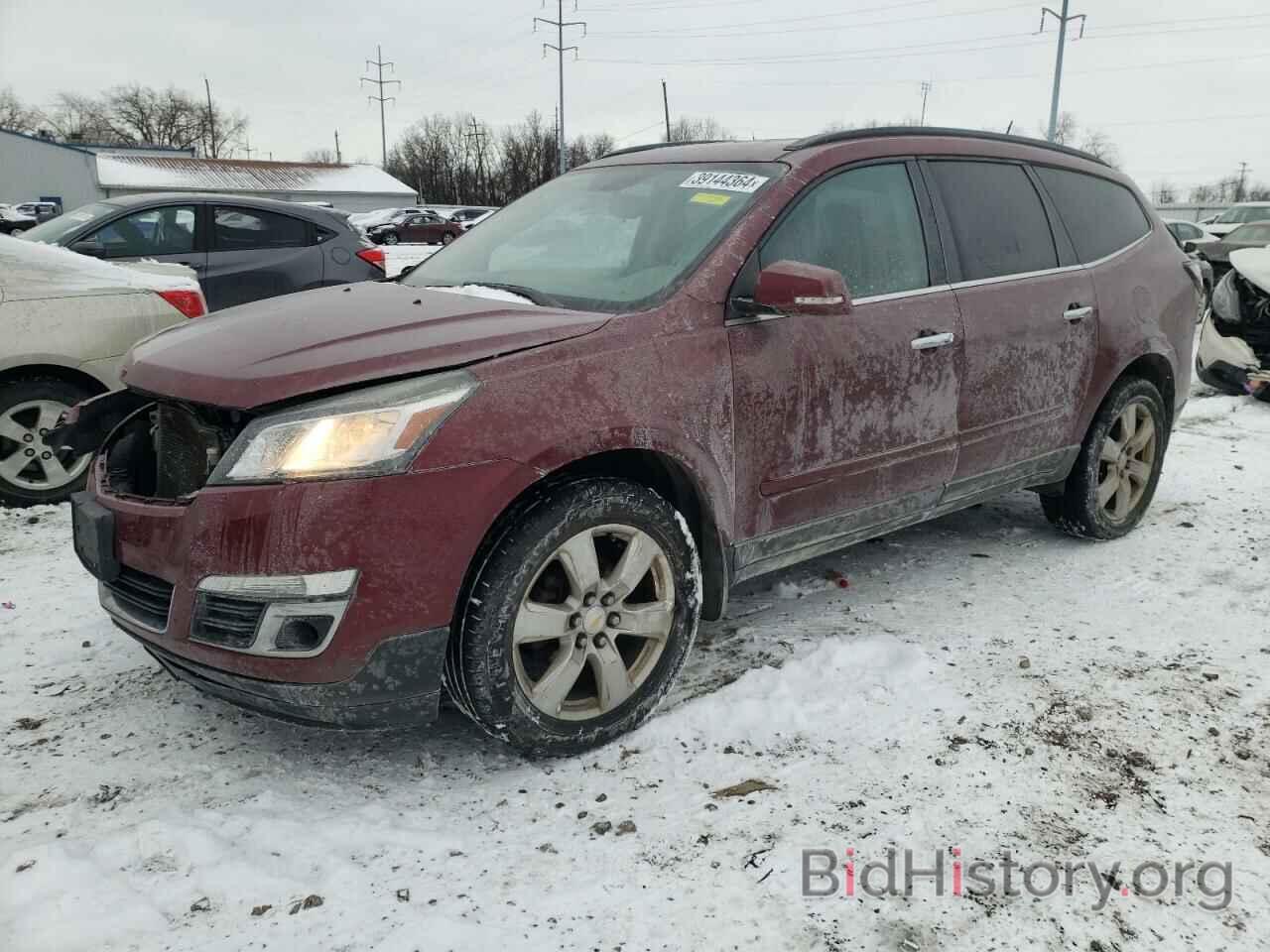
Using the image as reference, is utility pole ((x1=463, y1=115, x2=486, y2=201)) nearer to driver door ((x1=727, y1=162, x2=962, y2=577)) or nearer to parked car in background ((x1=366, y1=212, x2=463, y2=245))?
parked car in background ((x1=366, y1=212, x2=463, y2=245))

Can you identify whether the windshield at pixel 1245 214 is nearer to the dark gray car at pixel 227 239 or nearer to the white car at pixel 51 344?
the dark gray car at pixel 227 239

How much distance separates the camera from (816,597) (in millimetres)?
3814

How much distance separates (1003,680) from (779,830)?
118 centimetres

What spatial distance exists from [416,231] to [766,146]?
33520 millimetres

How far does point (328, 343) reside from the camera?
96.7 inches

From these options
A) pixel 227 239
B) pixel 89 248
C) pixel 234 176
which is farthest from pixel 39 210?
pixel 89 248

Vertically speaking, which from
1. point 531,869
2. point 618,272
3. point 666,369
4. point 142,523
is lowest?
point 531,869

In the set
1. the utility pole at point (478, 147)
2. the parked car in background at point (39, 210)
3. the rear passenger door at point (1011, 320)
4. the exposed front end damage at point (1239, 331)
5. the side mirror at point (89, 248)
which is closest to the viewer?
the rear passenger door at point (1011, 320)

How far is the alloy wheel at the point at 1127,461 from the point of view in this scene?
4391mm

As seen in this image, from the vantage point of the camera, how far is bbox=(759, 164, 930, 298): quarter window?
3.11 meters

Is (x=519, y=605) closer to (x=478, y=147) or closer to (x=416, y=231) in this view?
(x=416, y=231)

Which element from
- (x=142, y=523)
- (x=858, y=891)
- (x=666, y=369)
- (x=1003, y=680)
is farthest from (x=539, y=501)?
(x=1003, y=680)

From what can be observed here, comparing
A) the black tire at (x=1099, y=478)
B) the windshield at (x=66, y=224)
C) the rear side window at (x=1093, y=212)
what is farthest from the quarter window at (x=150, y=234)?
the black tire at (x=1099, y=478)

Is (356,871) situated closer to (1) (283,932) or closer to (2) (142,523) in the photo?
(1) (283,932)
